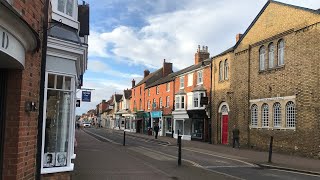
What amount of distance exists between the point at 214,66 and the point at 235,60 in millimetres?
4873

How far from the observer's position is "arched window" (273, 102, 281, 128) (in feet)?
87.1

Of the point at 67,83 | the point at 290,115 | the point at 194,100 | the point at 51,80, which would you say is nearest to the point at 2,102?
the point at 51,80

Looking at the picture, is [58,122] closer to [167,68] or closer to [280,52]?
[280,52]

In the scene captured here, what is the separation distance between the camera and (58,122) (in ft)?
30.7

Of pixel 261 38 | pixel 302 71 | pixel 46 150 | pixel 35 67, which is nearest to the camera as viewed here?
pixel 35 67

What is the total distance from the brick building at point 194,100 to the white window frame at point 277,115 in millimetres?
11633

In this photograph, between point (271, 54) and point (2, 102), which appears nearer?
point (2, 102)

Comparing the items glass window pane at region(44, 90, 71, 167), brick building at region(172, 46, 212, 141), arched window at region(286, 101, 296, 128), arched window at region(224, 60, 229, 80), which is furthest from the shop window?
brick building at region(172, 46, 212, 141)

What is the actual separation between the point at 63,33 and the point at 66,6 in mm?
1272

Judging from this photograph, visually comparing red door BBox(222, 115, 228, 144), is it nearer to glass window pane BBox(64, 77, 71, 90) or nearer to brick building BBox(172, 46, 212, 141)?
brick building BBox(172, 46, 212, 141)

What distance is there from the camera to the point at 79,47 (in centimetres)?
909

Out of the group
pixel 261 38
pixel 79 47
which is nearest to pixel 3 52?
pixel 79 47

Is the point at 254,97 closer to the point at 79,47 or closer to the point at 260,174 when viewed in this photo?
the point at 260,174

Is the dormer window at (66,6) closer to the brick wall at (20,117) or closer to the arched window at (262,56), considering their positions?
the brick wall at (20,117)
